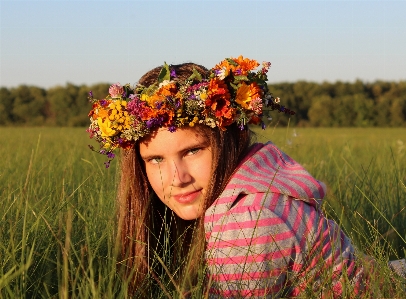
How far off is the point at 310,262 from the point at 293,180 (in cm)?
35

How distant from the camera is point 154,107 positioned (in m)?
2.37

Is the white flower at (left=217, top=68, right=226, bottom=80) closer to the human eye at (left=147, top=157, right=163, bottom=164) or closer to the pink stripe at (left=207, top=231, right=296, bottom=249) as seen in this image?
the human eye at (left=147, top=157, right=163, bottom=164)

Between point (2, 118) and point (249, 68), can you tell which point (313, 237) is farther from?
point (2, 118)

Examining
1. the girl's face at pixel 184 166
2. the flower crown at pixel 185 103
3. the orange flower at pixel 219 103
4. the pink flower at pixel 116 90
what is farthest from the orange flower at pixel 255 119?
the pink flower at pixel 116 90

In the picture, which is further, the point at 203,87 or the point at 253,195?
the point at 203,87

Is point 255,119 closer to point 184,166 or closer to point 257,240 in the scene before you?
point 184,166

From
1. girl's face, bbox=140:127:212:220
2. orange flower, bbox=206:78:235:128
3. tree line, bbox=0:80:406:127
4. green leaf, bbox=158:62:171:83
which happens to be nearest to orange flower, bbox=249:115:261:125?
orange flower, bbox=206:78:235:128

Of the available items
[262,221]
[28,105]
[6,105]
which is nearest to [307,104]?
[28,105]

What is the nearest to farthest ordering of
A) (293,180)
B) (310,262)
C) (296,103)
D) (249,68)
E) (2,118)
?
(310,262), (293,180), (249,68), (2,118), (296,103)

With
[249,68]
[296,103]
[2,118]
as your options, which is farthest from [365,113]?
[249,68]

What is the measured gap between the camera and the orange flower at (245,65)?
2502 mm

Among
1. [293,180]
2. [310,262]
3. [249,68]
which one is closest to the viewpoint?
[310,262]

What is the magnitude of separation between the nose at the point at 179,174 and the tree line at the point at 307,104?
24826 millimetres

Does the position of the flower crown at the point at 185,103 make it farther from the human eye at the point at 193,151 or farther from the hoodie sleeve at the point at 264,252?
the hoodie sleeve at the point at 264,252
